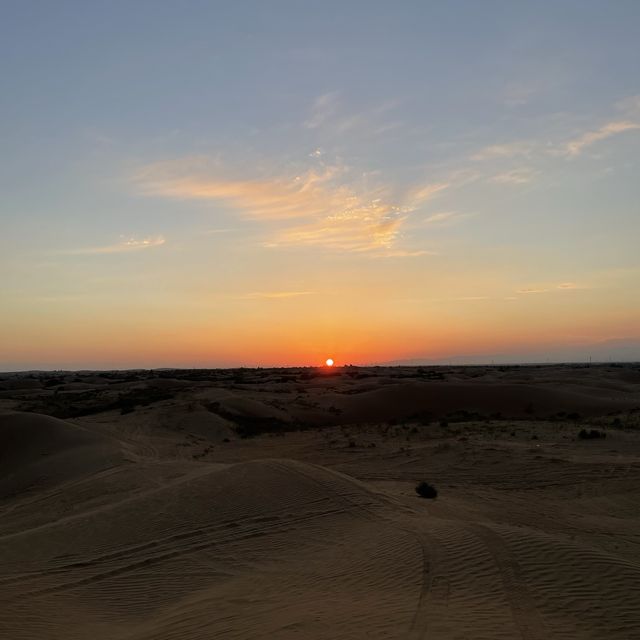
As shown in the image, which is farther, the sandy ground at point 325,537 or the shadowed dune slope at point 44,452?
the shadowed dune slope at point 44,452

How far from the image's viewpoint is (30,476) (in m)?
22.7

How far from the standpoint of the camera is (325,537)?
12781 millimetres

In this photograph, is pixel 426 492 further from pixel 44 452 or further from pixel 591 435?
pixel 44 452

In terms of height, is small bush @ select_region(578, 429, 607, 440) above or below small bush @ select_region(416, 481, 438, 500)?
above

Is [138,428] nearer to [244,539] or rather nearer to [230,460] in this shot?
[230,460]

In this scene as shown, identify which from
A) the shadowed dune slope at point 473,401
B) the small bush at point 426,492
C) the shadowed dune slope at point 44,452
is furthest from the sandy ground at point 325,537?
the shadowed dune slope at point 473,401

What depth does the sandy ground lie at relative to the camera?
823 centimetres

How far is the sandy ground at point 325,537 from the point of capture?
8227mm

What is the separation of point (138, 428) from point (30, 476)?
40.4ft

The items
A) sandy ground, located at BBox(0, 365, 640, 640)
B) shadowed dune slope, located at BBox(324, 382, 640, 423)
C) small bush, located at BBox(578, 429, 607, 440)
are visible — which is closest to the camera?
sandy ground, located at BBox(0, 365, 640, 640)

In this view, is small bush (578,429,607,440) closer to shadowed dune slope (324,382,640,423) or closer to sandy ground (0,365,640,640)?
sandy ground (0,365,640,640)

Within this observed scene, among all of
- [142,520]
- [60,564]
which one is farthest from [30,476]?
[60,564]

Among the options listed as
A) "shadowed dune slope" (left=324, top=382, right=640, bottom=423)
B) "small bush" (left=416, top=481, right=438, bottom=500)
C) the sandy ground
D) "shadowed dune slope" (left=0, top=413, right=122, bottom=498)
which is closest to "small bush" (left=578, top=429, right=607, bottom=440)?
the sandy ground

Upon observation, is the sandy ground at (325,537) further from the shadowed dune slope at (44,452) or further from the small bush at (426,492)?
the small bush at (426,492)
